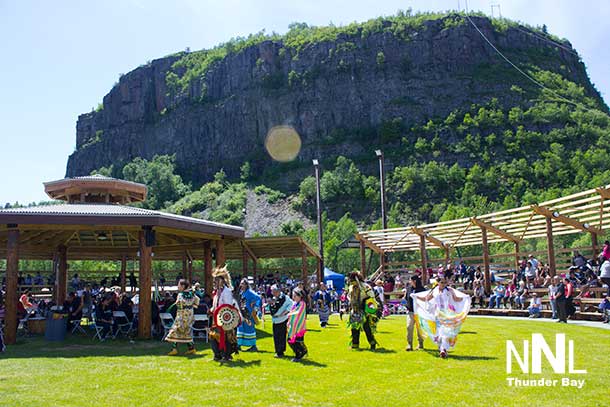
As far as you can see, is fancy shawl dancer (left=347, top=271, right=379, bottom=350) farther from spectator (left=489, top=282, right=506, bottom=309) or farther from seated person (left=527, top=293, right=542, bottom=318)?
spectator (left=489, top=282, right=506, bottom=309)

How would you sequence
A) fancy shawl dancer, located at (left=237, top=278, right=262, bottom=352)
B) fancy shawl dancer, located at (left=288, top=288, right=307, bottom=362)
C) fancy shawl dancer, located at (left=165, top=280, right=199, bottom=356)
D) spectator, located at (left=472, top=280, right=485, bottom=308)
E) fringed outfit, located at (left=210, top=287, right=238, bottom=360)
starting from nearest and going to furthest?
fancy shawl dancer, located at (left=288, top=288, right=307, bottom=362), fringed outfit, located at (left=210, top=287, right=238, bottom=360), fancy shawl dancer, located at (left=165, top=280, right=199, bottom=356), fancy shawl dancer, located at (left=237, top=278, right=262, bottom=352), spectator, located at (left=472, top=280, right=485, bottom=308)

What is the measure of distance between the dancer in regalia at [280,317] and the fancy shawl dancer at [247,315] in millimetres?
909

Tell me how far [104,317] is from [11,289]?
2.21 metres

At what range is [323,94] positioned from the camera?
99.4 metres

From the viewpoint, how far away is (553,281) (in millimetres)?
16781

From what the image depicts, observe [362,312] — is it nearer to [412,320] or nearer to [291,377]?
[412,320]

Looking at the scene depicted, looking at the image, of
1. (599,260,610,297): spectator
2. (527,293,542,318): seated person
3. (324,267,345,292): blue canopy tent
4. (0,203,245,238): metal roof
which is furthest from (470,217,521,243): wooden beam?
(0,203,245,238): metal roof

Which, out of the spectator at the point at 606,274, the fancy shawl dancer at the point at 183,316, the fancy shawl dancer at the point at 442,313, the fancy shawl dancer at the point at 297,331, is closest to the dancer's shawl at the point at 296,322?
the fancy shawl dancer at the point at 297,331

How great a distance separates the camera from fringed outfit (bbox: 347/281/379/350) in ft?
38.0

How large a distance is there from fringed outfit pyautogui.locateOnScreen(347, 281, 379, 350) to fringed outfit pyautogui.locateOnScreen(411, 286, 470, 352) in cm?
92

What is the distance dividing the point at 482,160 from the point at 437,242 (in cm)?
5149

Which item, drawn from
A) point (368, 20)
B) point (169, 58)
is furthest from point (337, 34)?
point (169, 58)

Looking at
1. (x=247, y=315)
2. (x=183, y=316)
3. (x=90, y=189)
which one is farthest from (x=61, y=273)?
(x=247, y=315)

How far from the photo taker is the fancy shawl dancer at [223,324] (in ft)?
34.6
